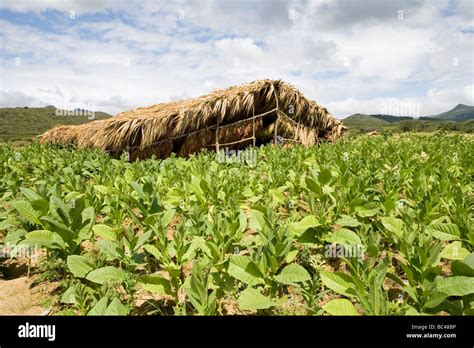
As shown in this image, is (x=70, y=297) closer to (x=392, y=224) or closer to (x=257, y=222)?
(x=257, y=222)

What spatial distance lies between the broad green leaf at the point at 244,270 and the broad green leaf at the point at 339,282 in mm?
471

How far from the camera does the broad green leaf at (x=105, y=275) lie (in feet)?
7.43

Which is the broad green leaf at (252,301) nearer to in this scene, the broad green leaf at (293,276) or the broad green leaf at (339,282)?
the broad green leaf at (293,276)

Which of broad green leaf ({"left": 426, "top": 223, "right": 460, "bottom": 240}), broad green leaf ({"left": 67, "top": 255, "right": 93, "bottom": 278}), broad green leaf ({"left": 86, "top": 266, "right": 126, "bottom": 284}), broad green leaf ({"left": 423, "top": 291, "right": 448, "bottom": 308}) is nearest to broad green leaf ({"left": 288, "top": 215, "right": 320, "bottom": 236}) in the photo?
broad green leaf ({"left": 426, "top": 223, "right": 460, "bottom": 240})

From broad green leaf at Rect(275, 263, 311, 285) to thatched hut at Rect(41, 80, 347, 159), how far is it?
8792mm

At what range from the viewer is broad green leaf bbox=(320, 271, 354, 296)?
2182 millimetres

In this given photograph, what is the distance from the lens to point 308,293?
232 cm

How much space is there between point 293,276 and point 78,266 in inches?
61.3

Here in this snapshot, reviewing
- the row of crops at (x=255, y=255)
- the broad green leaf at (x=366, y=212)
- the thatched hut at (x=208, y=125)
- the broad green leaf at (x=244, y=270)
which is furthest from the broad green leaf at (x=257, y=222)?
the thatched hut at (x=208, y=125)

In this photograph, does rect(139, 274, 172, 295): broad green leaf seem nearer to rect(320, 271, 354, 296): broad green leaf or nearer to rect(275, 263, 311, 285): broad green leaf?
rect(275, 263, 311, 285): broad green leaf

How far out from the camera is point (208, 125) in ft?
37.1
